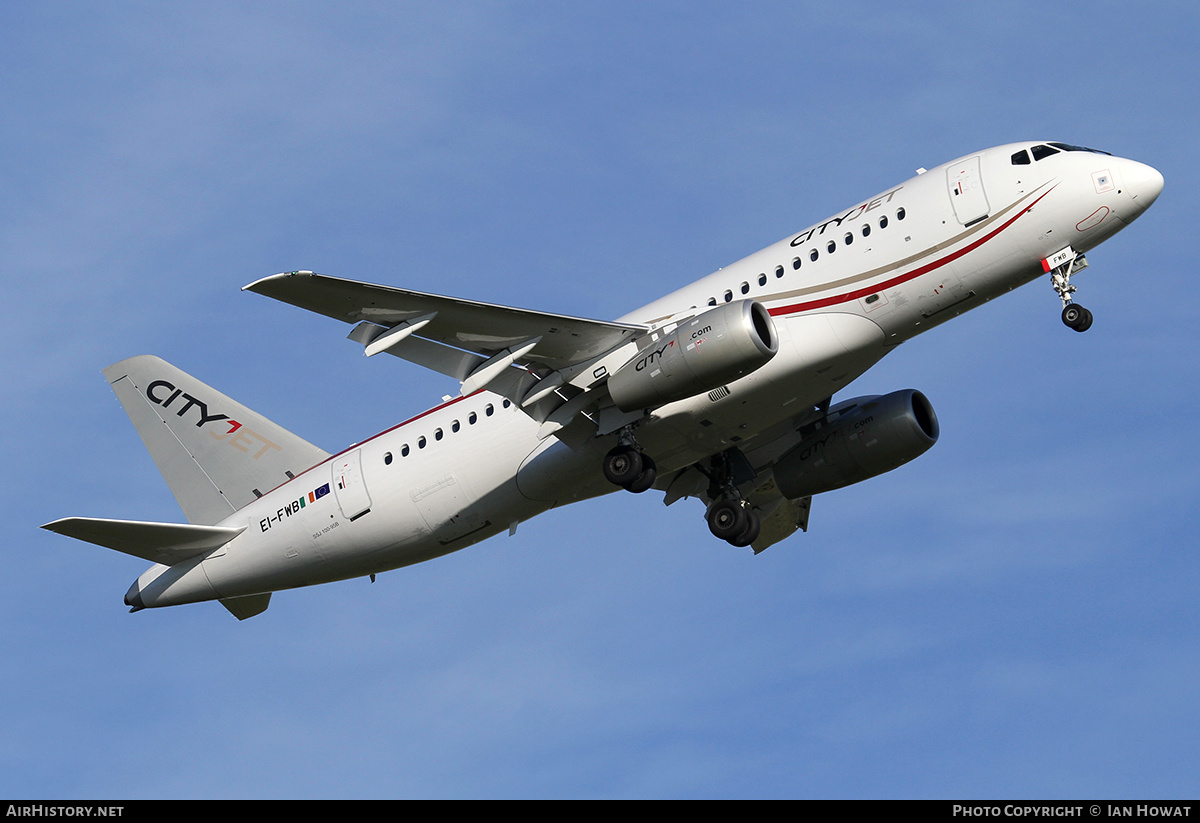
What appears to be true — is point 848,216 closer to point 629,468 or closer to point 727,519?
point 629,468

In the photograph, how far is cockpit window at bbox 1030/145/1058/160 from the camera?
1203 inches

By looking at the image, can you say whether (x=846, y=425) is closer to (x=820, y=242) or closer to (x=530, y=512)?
(x=820, y=242)

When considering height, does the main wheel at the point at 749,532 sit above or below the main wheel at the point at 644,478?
above

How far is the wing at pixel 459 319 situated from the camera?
27656mm

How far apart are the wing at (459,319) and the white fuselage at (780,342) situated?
86cm

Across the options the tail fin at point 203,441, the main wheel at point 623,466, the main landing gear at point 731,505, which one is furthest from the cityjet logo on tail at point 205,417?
the main landing gear at point 731,505

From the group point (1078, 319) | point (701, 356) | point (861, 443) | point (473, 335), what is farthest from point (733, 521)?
point (1078, 319)

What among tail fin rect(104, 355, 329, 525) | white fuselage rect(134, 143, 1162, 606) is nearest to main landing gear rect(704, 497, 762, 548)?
white fuselage rect(134, 143, 1162, 606)

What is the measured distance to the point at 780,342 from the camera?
3019 cm

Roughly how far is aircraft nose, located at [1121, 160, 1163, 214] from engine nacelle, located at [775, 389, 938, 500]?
26.3 ft

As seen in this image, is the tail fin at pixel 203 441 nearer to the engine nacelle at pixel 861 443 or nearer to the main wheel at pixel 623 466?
the main wheel at pixel 623 466

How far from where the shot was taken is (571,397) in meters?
31.3

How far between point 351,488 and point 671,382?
393 inches
